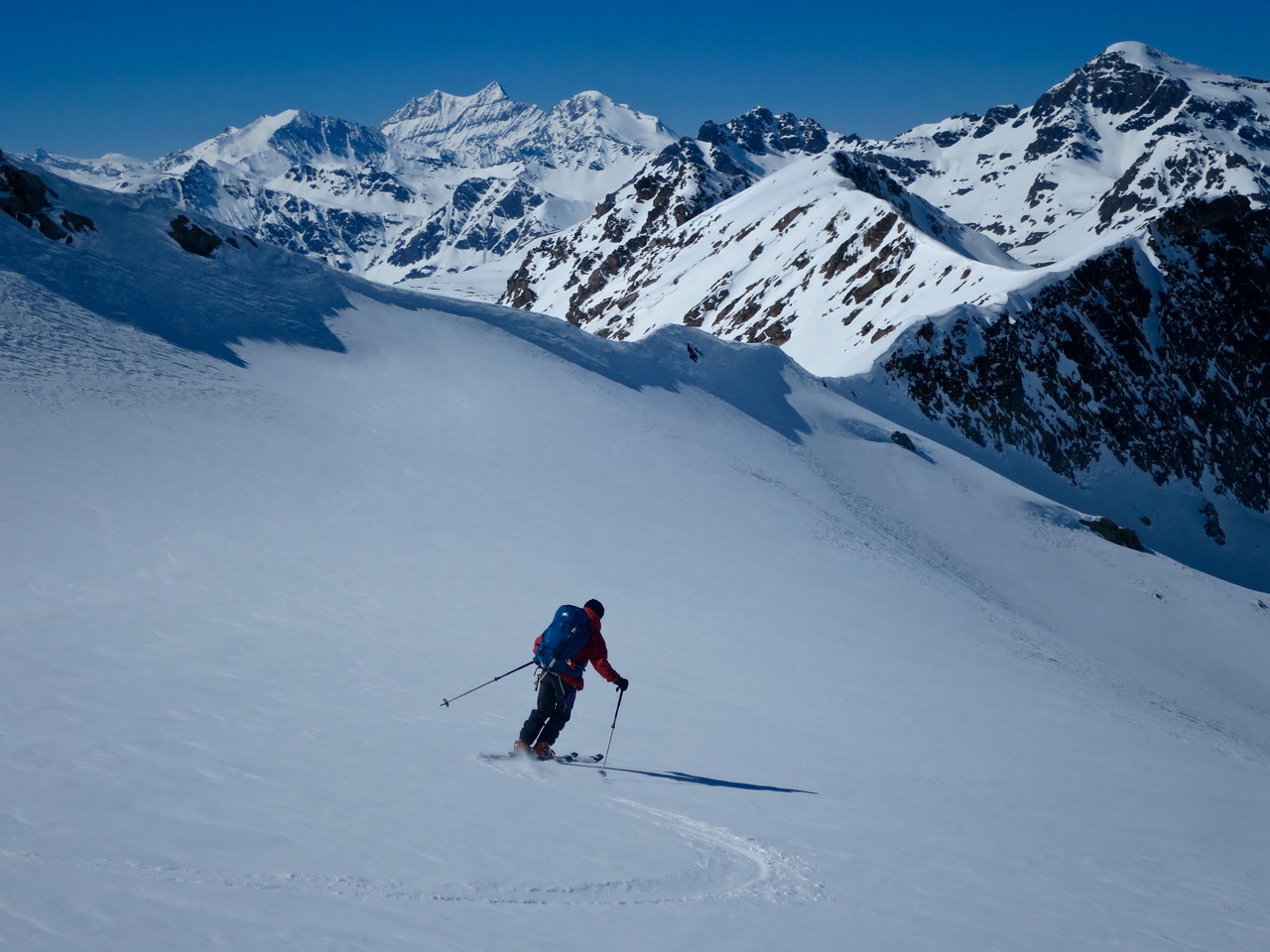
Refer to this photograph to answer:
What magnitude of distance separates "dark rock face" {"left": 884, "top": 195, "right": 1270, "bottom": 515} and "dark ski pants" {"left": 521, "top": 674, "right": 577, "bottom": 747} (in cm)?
4322

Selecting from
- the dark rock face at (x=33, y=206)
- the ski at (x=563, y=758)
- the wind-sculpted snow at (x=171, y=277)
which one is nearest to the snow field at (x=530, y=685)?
the ski at (x=563, y=758)

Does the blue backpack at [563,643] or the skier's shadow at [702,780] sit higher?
the blue backpack at [563,643]

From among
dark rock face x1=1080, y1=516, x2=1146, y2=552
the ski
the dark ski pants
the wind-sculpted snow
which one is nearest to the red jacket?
the dark ski pants

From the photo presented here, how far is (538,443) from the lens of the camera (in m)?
27.1

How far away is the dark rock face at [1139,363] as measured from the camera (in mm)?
52750

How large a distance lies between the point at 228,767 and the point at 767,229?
292 ft

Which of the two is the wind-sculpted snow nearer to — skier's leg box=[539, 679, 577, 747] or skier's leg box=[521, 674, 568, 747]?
skier's leg box=[521, 674, 568, 747]

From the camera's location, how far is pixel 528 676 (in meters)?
13.9

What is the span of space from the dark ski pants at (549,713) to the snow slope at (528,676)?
1.52ft

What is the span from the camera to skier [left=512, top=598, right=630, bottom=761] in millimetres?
10234

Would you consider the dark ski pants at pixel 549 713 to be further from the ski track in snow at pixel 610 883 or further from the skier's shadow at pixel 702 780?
the ski track in snow at pixel 610 883

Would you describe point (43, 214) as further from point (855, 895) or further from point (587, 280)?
point (587, 280)

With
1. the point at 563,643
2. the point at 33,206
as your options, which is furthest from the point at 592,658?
the point at 33,206

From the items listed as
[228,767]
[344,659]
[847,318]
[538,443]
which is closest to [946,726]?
[344,659]
